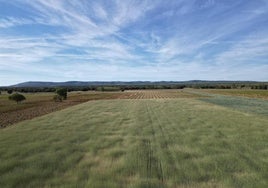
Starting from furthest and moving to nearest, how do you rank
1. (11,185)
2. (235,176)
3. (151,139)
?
(151,139), (235,176), (11,185)

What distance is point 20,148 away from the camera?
9883mm

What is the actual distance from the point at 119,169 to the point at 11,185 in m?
2.87

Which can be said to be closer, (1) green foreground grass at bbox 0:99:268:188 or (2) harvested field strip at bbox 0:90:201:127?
(1) green foreground grass at bbox 0:99:268:188

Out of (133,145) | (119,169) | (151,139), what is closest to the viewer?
(119,169)

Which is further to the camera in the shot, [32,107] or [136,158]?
[32,107]

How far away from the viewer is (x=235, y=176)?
21.7ft

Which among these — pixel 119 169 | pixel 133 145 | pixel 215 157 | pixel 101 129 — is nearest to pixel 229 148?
pixel 215 157

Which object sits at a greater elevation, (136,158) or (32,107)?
(136,158)

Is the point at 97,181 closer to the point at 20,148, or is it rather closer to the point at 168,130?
the point at 20,148

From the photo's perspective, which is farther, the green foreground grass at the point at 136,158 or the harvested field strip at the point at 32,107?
the harvested field strip at the point at 32,107

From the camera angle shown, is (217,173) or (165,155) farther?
(165,155)

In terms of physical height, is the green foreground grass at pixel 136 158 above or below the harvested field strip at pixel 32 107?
above

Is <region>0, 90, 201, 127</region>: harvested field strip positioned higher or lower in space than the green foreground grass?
lower

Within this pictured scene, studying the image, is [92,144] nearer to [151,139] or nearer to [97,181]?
[151,139]
